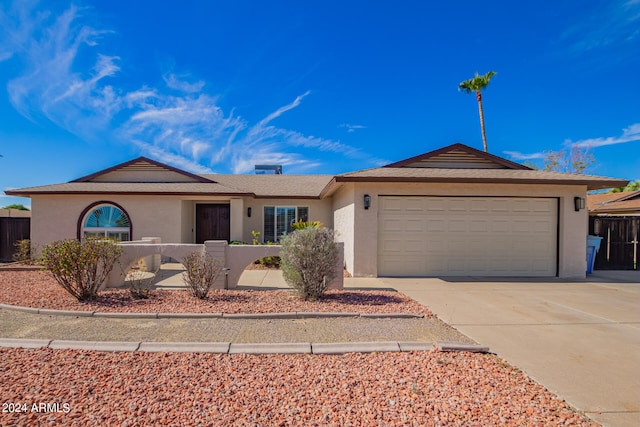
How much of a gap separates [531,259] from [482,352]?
754 centimetres

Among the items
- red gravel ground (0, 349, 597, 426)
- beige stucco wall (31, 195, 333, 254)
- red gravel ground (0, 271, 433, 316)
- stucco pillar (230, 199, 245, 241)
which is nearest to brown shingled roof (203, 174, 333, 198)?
stucco pillar (230, 199, 245, 241)

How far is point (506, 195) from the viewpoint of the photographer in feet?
32.3

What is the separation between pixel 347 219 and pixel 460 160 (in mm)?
4653

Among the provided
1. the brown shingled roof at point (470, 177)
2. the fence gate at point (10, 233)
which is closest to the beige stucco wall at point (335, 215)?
the brown shingled roof at point (470, 177)

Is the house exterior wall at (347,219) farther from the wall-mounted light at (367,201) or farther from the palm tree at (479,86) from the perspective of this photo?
the palm tree at (479,86)

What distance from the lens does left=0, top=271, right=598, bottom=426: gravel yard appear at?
2602 mm

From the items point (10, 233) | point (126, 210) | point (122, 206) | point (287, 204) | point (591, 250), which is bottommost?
point (591, 250)

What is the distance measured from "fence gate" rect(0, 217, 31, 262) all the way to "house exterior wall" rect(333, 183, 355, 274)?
508 inches

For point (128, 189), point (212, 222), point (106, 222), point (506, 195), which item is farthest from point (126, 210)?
point (506, 195)

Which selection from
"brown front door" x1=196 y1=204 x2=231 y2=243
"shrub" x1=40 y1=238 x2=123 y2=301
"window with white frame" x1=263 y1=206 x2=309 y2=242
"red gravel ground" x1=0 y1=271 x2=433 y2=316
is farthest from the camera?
"window with white frame" x1=263 y1=206 x2=309 y2=242

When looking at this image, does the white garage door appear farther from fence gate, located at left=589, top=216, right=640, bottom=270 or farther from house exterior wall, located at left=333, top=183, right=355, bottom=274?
fence gate, located at left=589, top=216, right=640, bottom=270

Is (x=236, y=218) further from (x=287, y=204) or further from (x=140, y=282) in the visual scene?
(x=140, y=282)

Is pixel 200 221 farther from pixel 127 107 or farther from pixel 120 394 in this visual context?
pixel 120 394

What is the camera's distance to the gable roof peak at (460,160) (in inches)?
428
